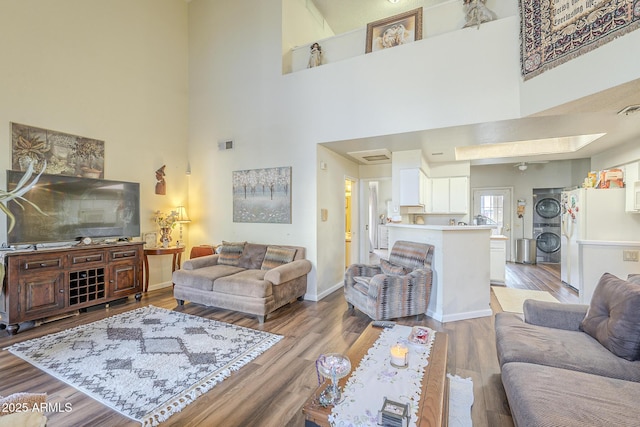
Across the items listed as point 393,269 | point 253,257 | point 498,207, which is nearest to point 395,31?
point 393,269

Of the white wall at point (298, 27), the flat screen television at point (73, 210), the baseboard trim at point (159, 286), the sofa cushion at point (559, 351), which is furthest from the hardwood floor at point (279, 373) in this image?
the white wall at point (298, 27)

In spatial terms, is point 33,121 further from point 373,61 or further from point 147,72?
point 373,61

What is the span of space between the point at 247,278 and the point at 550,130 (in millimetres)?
4200

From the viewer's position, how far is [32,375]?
236cm

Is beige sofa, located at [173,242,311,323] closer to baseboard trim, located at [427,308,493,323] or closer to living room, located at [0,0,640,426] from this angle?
living room, located at [0,0,640,426]

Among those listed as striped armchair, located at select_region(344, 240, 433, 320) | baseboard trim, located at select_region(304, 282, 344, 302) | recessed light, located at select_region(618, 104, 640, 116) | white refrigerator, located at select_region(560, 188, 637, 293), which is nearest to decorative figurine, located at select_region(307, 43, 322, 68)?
striped armchair, located at select_region(344, 240, 433, 320)

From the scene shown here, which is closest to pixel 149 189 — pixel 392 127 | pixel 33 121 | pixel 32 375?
pixel 33 121

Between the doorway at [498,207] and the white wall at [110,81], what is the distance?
7562mm

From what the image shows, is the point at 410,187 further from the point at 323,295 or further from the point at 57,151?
the point at 57,151

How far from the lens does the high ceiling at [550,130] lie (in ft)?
8.86

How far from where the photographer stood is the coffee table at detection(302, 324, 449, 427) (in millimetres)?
1337

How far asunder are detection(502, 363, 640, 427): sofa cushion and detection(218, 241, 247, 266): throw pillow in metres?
3.73

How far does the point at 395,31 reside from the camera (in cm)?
390

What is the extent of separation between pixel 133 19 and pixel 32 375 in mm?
5147
